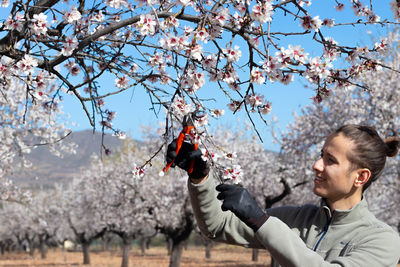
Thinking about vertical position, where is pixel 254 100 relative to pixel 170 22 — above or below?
below

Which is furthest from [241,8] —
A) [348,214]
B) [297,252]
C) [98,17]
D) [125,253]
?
[125,253]

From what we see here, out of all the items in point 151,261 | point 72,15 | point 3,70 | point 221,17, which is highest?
point 72,15

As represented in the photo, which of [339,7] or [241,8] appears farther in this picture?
[339,7]

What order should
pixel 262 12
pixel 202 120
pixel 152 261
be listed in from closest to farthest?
pixel 262 12 < pixel 202 120 < pixel 152 261

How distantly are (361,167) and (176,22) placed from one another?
144cm

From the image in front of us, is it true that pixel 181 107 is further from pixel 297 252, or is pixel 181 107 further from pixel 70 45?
pixel 297 252

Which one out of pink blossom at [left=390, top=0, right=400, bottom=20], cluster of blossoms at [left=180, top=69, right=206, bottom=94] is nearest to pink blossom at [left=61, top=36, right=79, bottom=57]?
cluster of blossoms at [left=180, top=69, right=206, bottom=94]

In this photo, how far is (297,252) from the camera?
2.12 meters

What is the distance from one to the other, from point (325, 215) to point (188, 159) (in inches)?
32.5

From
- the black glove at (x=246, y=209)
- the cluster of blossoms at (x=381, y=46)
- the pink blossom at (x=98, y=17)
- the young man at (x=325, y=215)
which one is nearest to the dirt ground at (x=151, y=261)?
the pink blossom at (x=98, y=17)

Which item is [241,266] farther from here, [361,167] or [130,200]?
[361,167]

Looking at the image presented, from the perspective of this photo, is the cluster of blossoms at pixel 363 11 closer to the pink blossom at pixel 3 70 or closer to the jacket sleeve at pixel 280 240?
the jacket sleeve at pixel 280 240

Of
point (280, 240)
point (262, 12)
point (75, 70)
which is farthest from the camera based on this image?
point (75, 70)

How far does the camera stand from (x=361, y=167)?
246 cm
